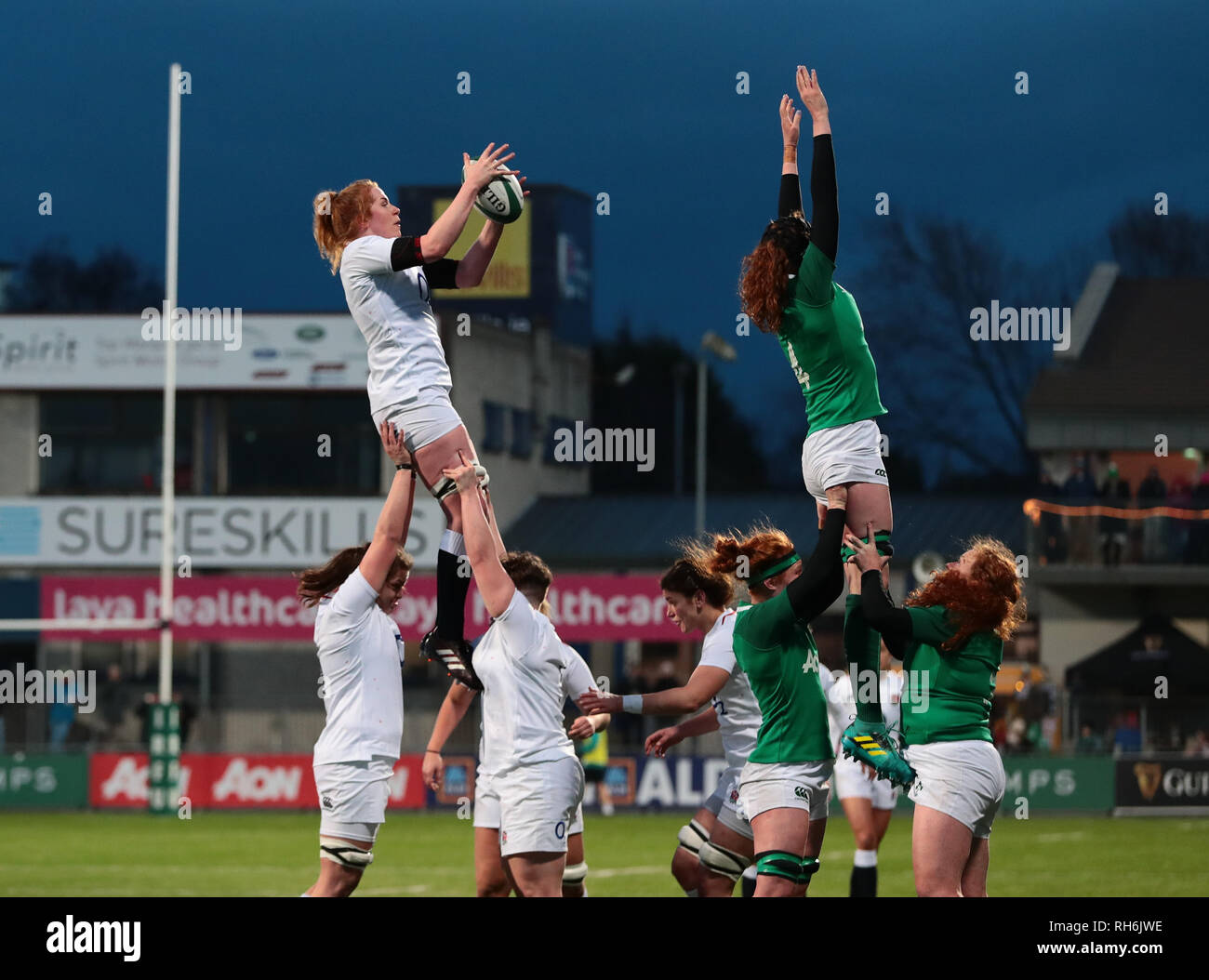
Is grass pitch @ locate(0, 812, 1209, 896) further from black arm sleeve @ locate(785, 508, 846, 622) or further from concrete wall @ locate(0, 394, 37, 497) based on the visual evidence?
concrete wall @ locate(0, 394, 37, 497)

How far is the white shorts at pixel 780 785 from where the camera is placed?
8.07 metres

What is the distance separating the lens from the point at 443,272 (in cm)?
872

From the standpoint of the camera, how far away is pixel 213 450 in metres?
40.2

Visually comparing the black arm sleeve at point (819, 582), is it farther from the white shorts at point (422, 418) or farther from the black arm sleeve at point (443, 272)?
the black arm sleeve at point (443, 272)

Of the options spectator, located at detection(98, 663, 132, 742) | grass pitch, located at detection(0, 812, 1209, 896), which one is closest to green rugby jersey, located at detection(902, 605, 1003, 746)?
grass pitch, located at detection(0, 812, 1209, 896)

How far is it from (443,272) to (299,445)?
31591 millimetres

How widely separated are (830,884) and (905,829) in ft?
25.7

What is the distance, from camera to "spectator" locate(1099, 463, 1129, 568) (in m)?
36.3

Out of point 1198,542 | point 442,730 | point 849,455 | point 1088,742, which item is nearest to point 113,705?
point 1088,742

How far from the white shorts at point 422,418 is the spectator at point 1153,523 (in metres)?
29.5

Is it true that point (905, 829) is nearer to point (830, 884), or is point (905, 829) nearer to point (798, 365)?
point (830, 884)

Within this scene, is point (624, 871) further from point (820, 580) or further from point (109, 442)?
point (109, 442)

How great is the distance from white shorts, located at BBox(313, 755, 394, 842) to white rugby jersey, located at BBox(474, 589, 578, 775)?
713 mm
